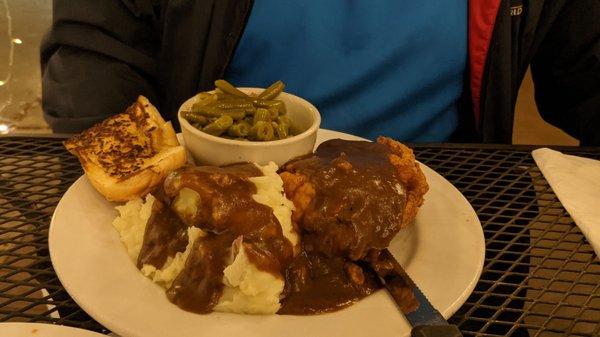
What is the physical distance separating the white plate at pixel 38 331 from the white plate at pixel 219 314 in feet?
0.11

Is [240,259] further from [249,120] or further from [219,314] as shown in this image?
[249,120]

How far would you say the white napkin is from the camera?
1349 mm

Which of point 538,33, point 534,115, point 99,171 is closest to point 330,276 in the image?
point 99,171

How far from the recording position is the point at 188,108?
146 cm

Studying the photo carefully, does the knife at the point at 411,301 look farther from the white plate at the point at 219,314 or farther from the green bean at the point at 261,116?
the green bean at the point at 261,116

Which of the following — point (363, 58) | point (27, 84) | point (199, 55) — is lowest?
point (27, 84)

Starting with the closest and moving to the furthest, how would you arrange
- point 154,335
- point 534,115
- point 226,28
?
1. point 154,335
2. point 226,28
3. point 534,115

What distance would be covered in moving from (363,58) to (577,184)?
0.84m

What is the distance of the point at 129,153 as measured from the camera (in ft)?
4.46

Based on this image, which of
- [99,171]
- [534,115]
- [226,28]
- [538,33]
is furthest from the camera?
[534,115]

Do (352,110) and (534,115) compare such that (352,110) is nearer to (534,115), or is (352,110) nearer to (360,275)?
(360,275)

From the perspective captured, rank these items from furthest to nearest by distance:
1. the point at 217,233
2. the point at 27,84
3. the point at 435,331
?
the point at 27,84 → the point at 217,233 → the point at 435,331

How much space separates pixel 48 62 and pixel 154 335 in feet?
5.08

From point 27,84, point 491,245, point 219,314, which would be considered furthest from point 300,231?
point 27,84
